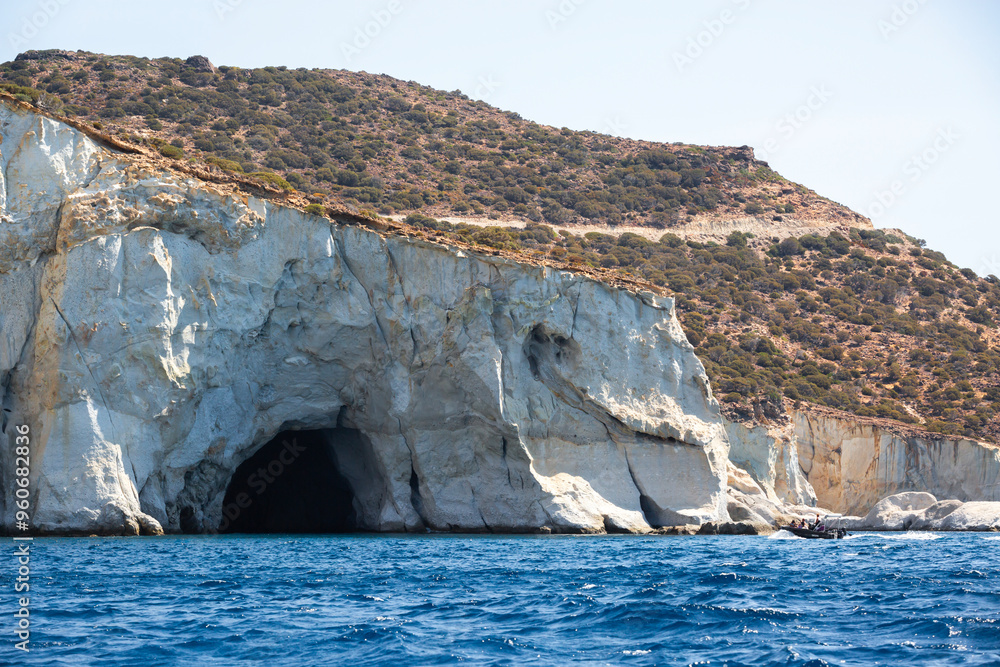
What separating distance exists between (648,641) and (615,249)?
190 feet

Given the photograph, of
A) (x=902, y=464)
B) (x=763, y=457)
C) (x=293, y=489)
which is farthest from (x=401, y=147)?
(x=902, y=464)

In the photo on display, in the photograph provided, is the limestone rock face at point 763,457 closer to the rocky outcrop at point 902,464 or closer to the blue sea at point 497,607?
the rocky outcrop at point 902,464

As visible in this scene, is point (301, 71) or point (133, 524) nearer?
point (133, 524)

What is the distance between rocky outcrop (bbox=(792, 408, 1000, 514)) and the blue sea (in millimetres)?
21839

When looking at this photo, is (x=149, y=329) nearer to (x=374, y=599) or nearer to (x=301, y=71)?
(x=374, y=599)

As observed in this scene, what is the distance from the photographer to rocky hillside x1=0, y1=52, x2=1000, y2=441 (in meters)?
54.8

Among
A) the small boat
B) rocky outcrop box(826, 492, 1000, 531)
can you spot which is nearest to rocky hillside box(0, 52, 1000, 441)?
rocky outcrop box(826, 492, 1000, 531)

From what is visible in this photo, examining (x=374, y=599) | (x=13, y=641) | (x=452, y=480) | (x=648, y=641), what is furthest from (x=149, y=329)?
(x=648, y=641)

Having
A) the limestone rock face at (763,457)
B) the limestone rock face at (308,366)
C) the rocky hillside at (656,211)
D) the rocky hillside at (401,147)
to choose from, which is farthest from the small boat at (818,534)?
the rocky hillside at (401,147)

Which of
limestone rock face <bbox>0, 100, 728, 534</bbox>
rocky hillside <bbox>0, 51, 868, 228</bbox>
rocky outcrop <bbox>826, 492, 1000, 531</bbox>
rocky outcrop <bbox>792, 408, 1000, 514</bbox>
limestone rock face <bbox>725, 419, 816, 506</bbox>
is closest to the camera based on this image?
limestone rock face <bbox>0, 100, 728, 534</bbox>

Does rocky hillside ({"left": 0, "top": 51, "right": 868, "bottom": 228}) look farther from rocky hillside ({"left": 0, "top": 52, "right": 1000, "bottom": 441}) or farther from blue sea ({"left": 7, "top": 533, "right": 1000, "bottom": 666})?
blue sea ({"left": 7, "top": 533, "right": 1000, "bottom": 666})

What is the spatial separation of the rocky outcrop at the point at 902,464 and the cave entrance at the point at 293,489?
21.5 metres

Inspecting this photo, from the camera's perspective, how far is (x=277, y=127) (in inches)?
2785

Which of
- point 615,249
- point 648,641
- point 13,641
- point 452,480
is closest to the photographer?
point 13,641
